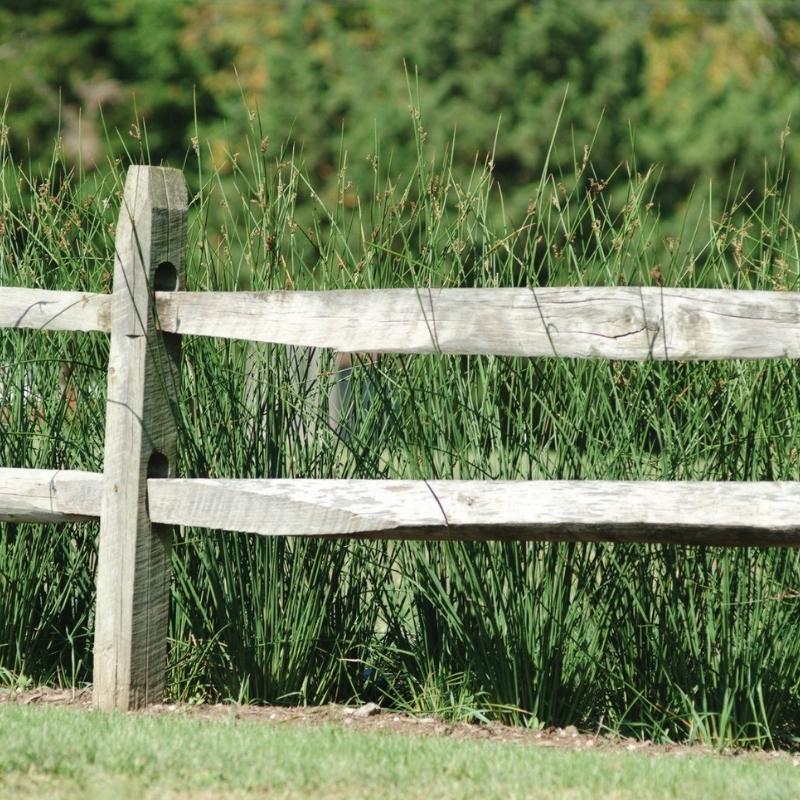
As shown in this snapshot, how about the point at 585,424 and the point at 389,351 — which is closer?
the point at 389,351

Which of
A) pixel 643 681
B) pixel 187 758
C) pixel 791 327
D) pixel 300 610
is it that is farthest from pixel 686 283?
pixel 187 758

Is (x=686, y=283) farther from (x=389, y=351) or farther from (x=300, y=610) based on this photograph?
(x=300, y=610)

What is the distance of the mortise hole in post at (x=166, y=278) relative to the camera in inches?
148

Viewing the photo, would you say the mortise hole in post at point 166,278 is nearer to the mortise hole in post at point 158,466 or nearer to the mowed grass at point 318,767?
the mortise hole in post at point 158,466

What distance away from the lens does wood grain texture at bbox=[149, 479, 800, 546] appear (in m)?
3.14

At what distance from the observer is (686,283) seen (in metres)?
4.21

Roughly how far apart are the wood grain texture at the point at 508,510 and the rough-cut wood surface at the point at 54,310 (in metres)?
0.59

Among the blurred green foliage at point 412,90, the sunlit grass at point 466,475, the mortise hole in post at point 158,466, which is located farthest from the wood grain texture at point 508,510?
the blurred green foliage at point 412,90

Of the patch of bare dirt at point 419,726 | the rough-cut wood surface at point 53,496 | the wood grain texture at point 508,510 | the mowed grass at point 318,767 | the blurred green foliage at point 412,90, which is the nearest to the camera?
the mowed grass at point 318,767

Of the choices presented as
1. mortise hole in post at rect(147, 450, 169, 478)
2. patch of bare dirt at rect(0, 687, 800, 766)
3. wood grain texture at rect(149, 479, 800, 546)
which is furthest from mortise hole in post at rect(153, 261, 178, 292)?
patch of bare dirt at rect(0, 687, 800, 766)

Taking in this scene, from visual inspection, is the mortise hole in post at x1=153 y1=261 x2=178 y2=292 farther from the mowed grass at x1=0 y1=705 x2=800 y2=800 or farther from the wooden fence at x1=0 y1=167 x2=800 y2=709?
the mowed grass at x1=0 y1=705 x2=800 y2=800

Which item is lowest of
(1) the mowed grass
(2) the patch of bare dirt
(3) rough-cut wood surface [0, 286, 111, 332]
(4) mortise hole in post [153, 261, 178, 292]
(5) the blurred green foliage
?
(2) the patch of bare dirt

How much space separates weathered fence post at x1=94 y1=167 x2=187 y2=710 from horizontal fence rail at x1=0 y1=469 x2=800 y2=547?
92 millimetres

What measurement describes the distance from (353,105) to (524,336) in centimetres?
1717
